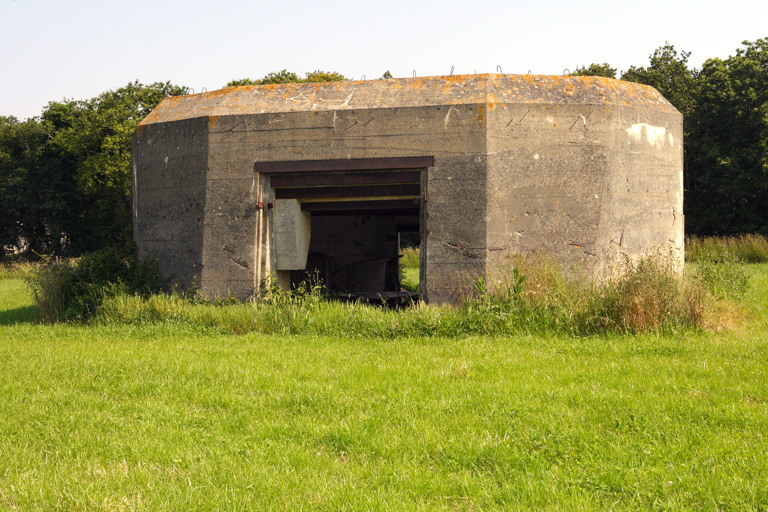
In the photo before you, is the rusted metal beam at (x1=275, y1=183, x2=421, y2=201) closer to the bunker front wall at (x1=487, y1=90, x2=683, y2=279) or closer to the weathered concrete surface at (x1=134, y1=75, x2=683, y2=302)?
the weathered concrete surface at (x1=134, y1=75, x2=683, y2=302)

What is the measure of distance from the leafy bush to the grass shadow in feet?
1.86

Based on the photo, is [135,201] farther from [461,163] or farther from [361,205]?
[461,163]

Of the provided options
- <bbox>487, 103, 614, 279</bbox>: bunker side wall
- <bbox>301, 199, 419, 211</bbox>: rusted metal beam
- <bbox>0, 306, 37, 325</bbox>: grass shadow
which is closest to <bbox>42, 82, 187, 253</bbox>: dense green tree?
<bbox>0, 306, 37, 325</bbox>: grass shadow

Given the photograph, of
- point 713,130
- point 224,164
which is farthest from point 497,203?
point 713,130

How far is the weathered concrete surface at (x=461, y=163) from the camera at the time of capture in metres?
9.28

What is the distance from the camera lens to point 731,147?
25.0m

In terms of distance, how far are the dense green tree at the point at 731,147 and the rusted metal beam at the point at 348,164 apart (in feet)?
63.1

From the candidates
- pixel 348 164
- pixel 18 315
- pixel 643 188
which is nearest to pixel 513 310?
pixel 643 188

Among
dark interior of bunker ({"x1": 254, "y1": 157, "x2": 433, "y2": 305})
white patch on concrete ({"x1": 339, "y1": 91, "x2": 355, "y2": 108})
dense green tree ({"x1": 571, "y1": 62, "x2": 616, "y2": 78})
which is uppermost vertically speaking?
dense green tree ({"x1": 571, "y1": 62, "x2": 616, "y2": 78})

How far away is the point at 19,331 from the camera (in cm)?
950

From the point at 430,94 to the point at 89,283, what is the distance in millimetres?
6184

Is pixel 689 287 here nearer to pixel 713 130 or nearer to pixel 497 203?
pixel 497 203

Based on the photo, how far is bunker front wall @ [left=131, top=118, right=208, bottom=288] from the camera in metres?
10.1

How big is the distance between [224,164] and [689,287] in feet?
22.0
